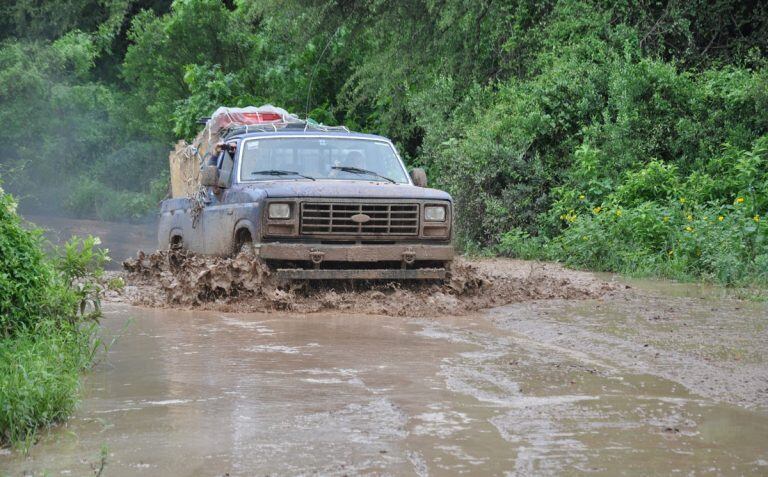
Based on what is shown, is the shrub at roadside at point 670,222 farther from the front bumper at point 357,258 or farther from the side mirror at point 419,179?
the front bumper at point 357,258

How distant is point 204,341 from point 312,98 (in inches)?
712

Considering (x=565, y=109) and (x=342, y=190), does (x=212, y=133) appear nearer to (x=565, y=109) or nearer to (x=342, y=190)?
(x=342, y=190)

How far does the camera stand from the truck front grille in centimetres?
1020

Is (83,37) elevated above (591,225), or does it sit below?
above

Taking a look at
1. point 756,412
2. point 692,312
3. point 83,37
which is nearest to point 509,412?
point 756,412

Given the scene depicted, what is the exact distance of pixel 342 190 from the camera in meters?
10.3

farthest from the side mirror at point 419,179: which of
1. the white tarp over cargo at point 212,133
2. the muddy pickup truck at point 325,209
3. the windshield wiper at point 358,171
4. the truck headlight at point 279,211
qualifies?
the white tarp over cargo at point 212,133

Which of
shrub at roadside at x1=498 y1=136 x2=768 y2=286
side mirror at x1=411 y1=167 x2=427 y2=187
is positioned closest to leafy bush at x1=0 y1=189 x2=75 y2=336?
side mirror at x1=411 y1=167 x2=427 y2=187

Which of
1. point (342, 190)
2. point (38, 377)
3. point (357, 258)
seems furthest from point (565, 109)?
point (38, 377)

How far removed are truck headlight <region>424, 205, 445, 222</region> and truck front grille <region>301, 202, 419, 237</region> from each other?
121mm

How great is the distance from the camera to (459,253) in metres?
17.0

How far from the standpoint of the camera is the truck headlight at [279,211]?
10125 millimetres

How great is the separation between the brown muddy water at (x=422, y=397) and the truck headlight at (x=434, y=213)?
4.03ft

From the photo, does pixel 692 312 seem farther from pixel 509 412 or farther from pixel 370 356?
pixel 509 412
